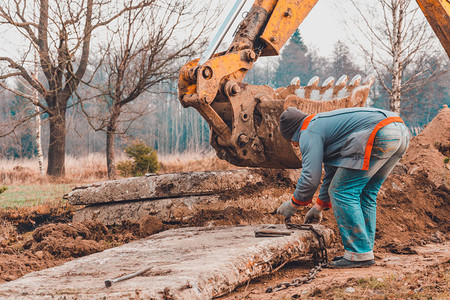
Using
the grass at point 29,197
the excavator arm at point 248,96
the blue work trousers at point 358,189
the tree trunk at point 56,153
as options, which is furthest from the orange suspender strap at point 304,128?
the tree trunk at point 56,153

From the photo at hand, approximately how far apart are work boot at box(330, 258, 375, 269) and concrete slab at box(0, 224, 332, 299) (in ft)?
1.05

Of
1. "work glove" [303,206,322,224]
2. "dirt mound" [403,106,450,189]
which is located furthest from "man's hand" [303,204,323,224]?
"dirt mound" [403,106,450,189]

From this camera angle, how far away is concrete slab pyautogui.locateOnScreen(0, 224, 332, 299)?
275 centimetres

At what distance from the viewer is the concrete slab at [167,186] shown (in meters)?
6.02

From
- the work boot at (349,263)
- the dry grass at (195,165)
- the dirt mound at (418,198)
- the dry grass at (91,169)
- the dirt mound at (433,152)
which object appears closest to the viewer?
the work boot at (349,263)

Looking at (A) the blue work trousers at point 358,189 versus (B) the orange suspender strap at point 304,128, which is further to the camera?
(B) the orange suspender strap at point 304,128

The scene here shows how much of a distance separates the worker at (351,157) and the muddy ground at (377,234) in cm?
31

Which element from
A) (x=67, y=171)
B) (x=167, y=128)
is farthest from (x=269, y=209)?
(x=167, y=128)

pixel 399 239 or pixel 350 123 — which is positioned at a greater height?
pixel 350 123

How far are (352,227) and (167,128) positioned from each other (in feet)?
152

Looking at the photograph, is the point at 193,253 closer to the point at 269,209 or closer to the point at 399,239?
the point at 269,209

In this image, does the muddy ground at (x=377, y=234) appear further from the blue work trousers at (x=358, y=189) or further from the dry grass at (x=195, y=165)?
the dry grass at (x=195, y=165)

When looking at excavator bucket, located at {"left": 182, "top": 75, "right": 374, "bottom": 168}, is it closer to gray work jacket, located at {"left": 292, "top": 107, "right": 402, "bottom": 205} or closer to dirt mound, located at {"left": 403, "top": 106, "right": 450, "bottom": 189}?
gray work jacket, located at {"left": 292, "top": 107, "right": 402, "bottom": 205}

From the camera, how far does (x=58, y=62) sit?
1220 cm
